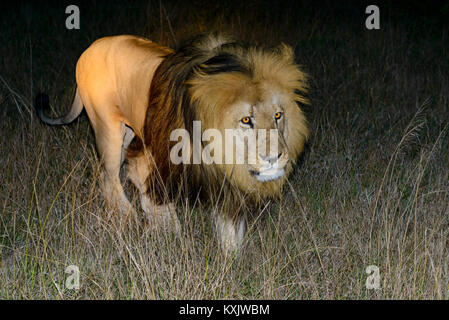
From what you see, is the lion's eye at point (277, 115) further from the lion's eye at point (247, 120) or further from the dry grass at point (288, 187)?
the dry grass at point (288, 187)

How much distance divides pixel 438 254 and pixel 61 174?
104 inches

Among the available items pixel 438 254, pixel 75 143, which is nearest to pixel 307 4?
pixel 75 143

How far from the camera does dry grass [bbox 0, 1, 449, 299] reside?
3129 mm

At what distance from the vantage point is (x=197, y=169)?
3.40 m

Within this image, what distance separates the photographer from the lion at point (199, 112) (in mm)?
3158

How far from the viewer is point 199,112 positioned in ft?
10.6

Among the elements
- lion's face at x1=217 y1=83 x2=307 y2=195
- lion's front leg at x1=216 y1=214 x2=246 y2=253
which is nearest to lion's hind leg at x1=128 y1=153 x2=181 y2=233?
lion's front leg at x1=216 y1=214 x2=246 y2=253

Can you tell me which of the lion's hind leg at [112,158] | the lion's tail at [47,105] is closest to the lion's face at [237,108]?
the lion's hind leg at [112,158]

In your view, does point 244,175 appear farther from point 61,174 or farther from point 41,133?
point 41,133

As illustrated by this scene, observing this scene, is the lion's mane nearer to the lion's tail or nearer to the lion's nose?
the lion's nose

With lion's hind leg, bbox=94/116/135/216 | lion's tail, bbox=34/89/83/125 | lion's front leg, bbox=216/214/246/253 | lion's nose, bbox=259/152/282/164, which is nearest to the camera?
lion's nose, bbox=259/152/282/164

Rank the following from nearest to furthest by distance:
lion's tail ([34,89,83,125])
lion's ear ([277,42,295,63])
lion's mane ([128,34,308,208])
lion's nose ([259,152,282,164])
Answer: lion's nose ([259,152,282,164]), lion's mane ([128,34,308,208]), lion's ear ([277,42,295,63]), lion's tail ([34,89,83,125])

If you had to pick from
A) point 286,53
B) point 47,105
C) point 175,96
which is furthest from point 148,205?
point 286,53

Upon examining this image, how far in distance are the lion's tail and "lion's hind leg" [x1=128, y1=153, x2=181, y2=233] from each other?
0.55 metres
